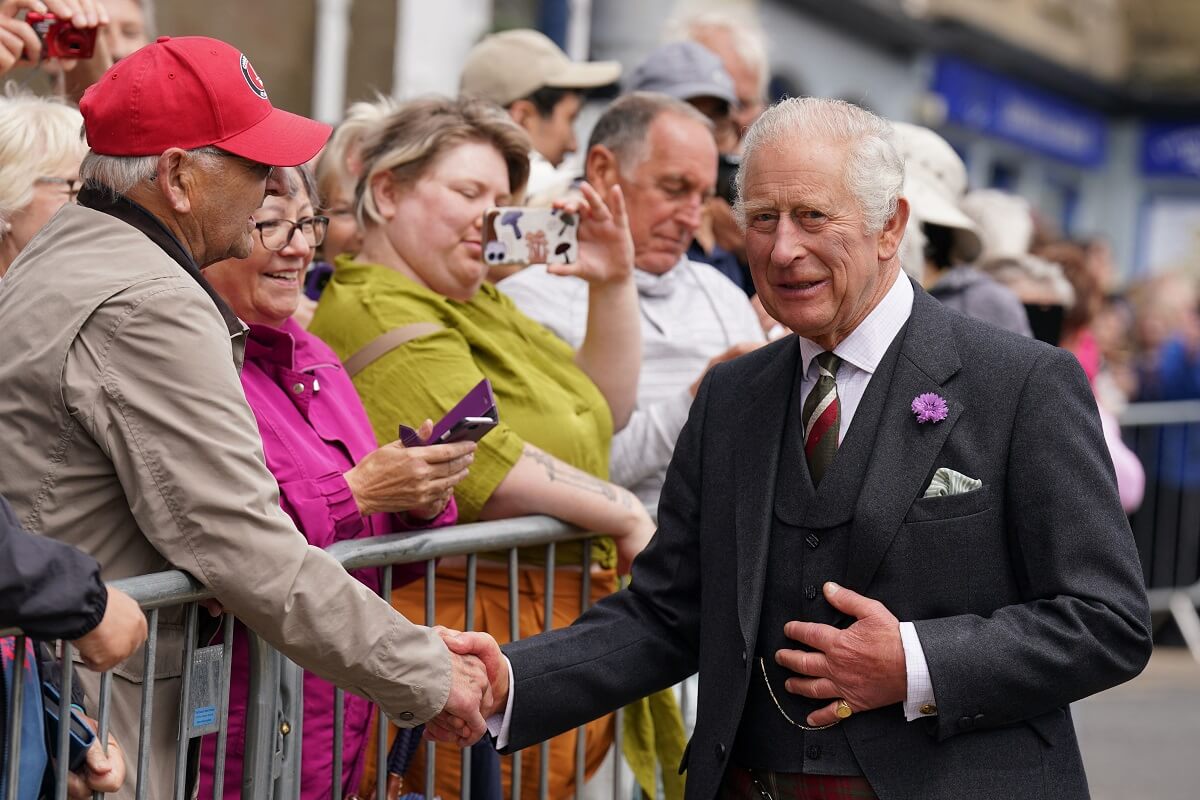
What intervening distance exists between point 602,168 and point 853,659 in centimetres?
241

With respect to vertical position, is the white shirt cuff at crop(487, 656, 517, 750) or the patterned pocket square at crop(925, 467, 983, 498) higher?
the patterned pocket square at crop(925, 467, 983, 498)

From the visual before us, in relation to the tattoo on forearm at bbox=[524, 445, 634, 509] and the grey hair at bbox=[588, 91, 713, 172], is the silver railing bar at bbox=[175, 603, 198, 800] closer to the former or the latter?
the tattoo on forearm at bbox=[524, 445, 634, 509]

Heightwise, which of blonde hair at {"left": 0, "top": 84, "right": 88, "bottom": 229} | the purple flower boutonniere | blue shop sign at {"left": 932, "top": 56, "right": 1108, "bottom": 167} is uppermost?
blonde hair at {"left": 0, "top": 84, "right": 88, "bottom": 229}

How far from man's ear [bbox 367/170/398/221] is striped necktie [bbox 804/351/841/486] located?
146cm

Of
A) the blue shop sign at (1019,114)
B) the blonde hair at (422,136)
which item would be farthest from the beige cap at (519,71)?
the blue shop sign at (1019,114)

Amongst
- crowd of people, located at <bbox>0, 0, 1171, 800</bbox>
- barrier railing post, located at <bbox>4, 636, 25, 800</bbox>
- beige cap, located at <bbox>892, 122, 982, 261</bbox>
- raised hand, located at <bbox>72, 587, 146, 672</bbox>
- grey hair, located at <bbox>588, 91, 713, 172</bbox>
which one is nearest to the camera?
raised hand, located at <bbox>72, 587, 146, 672</bbox>

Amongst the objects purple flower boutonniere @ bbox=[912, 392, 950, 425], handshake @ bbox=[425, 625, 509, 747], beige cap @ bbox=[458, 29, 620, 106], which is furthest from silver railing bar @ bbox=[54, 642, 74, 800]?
beige cap @ bbox=[458, 29, 620, 106]

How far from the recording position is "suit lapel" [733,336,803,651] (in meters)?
3.41

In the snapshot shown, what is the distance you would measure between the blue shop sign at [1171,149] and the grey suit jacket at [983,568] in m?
26.2

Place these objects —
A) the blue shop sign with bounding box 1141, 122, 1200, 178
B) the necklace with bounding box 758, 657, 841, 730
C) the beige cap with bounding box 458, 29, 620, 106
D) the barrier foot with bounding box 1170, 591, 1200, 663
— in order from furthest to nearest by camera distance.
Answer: the blue shop sign with bounding box 1141, 122, 1200, 178
the barrier foot with bounding box 1170, 591, 1200, 663
the beige cap with bounding box 458, 29, 620, 106
the necklace with bounding box 758, 657, 841, 730

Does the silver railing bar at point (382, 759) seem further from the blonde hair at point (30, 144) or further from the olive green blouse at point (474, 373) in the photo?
the blonde hair at point (30, 144)

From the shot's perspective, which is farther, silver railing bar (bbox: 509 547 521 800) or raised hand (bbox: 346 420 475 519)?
silver railing bar (bbox: 509 547 521 800)

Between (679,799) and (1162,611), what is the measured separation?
8.08 metres

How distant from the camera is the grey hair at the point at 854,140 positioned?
3.39 meters
